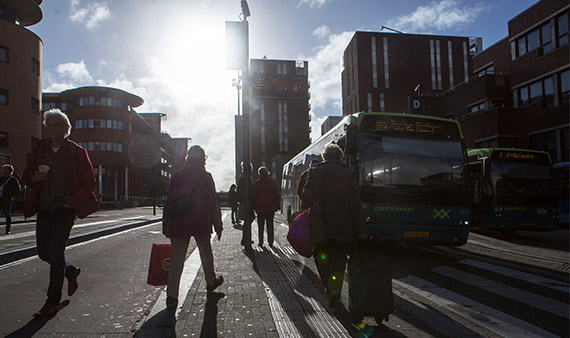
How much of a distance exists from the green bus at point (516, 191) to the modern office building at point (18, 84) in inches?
1289

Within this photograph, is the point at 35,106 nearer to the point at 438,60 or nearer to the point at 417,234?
the point at 417,234

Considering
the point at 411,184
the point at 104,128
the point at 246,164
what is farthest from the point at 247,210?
the point at 104,128

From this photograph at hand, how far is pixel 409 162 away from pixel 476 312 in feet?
13.5

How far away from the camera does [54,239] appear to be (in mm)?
3957

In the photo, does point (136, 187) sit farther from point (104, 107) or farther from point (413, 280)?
point (413, 280)

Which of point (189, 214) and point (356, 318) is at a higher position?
point (189, 214)

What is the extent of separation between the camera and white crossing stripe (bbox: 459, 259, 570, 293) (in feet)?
19.4

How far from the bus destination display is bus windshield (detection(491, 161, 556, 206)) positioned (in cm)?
581

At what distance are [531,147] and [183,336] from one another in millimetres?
27091

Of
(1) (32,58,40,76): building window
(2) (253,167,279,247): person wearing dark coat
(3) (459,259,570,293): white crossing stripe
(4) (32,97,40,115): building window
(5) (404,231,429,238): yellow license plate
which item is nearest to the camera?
(3) (459,259,570,293): white crossing stripe

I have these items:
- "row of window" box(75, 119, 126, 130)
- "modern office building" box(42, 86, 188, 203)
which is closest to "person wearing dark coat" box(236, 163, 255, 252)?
"modern office building" box(42, 86, 188, 203)

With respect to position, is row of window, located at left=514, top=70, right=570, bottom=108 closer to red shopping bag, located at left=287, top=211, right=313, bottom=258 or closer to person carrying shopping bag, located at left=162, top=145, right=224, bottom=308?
red shopping bag, located at left=287, top=211, right=313, bottom=258

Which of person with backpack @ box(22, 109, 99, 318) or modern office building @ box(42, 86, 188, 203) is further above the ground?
modern office building @ box(42, 86, 188, 203)

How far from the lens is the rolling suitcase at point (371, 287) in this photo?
373 centimetres
